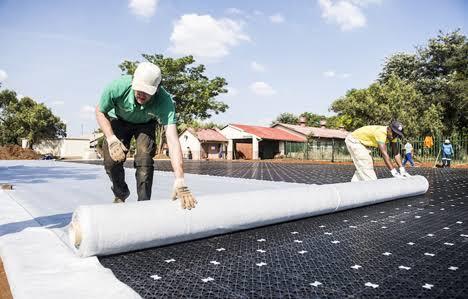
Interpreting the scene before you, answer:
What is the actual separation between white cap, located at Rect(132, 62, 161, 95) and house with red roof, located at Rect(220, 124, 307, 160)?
32.9 metres

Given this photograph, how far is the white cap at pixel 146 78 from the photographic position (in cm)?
264

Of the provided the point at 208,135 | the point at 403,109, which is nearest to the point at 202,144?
the point at 208,135

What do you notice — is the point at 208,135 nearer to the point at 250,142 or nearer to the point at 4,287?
the point at 250,142

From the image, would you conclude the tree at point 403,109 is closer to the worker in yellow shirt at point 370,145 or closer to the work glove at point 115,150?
the worker in yellow shirt at point 370,145

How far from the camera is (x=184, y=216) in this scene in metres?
2.79

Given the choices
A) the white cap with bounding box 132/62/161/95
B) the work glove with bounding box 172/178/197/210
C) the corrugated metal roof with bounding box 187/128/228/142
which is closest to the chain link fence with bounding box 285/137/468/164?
the corrugated metal roof with bounding box 187/128/228/142

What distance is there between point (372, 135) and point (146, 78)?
15.3 feet

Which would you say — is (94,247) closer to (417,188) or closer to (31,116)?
(417,188)

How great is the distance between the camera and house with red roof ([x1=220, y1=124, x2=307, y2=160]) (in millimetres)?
36259

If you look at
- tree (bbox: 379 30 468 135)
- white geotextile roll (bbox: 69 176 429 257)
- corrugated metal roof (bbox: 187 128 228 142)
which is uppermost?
tree (bbox: 379 30 468 135)

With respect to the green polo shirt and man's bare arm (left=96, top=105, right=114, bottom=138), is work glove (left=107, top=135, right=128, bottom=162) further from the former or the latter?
the green polo shirt

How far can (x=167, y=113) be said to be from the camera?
2973mm

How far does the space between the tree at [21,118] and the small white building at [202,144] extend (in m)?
18.8

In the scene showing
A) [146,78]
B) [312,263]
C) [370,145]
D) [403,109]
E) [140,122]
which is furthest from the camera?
[403,109]
